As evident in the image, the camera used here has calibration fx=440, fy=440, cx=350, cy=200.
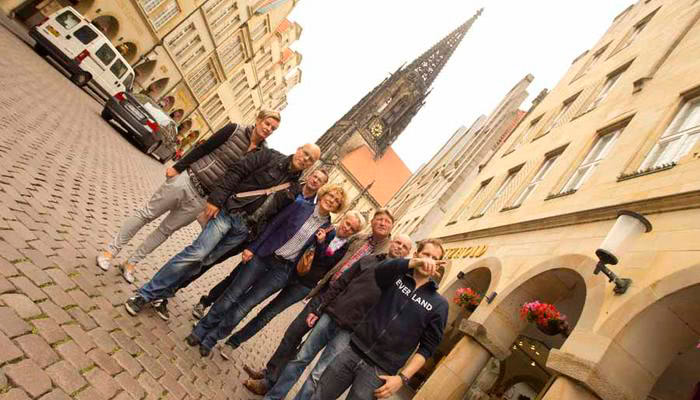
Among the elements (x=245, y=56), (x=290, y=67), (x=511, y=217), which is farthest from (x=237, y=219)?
(x=290, y=67)

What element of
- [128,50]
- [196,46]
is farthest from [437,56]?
[128,50]

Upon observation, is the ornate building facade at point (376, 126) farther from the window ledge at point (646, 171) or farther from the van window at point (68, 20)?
the window ledge at point (646, 171)

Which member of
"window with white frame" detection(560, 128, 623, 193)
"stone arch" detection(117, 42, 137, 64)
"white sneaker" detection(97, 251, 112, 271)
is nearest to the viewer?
"white sneaker" detection(97, 251, 112, 271)

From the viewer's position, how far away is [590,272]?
217 inches

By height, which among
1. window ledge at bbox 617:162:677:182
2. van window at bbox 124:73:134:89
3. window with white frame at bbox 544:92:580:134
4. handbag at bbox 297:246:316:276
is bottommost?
handbag at bbox 297:246:316:276

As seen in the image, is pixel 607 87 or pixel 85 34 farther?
pixel 85 34

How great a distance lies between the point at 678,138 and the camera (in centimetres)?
648

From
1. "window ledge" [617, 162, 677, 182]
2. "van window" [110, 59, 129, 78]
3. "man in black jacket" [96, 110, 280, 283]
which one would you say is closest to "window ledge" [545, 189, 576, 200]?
"window ledge" [617, 162, 677, 182]

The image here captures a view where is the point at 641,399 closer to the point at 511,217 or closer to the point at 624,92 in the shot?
the point at 511,217

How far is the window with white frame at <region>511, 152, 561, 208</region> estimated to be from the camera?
9.78m

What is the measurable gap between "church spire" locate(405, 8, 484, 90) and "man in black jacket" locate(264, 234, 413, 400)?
155 feet

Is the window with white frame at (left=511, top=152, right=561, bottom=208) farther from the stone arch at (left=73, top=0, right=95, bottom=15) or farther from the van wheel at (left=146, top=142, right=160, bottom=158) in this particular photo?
the stone arch at (left=73, top=0, right=95, bottom=15)

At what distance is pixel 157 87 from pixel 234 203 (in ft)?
90.4

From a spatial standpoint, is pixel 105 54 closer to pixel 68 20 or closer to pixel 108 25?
pixel 68 20
